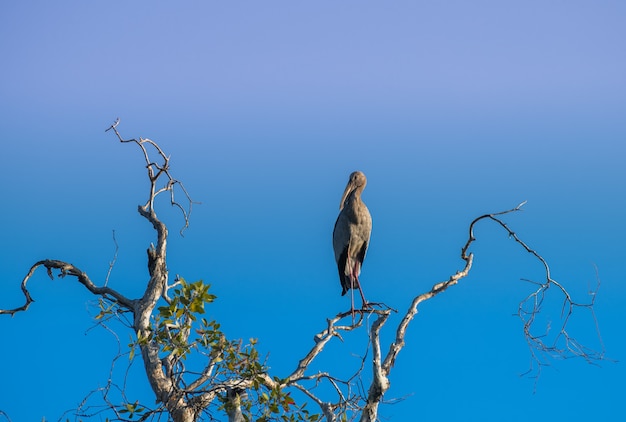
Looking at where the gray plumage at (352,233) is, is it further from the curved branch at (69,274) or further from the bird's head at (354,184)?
the curved branch at (69,274)

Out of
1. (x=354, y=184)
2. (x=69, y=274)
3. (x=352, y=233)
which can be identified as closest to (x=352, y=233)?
(x=352, y=233)

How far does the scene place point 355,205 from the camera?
11562 millimetres

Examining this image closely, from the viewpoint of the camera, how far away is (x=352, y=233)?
11.5 m

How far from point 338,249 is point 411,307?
12.4ft

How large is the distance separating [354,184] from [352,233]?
2.22 feet

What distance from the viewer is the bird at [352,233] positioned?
11492 mm

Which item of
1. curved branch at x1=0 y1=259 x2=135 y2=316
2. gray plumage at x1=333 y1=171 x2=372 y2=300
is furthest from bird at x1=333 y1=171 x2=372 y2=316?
curved branch at x1=0 y1=259 x2=135 y2=316

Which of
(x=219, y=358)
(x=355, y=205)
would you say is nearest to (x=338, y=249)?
(x=355, y=205)

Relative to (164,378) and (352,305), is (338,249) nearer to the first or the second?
(352,305)

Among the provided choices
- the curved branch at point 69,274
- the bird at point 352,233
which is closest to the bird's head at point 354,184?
the bird at point 352,233

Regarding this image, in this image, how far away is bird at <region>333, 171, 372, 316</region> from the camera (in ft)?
37.7

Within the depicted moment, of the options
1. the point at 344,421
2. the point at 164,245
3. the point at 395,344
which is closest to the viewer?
the point at 344,421

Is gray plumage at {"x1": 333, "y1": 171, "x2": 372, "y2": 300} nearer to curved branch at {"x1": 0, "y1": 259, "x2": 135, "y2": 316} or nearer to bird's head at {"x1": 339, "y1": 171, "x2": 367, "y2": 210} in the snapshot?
bird's head at {"x1": 339, "y1": 171, "x2": 367, "y2": 210}

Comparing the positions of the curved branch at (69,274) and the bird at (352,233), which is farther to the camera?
the bird at (352,233)
